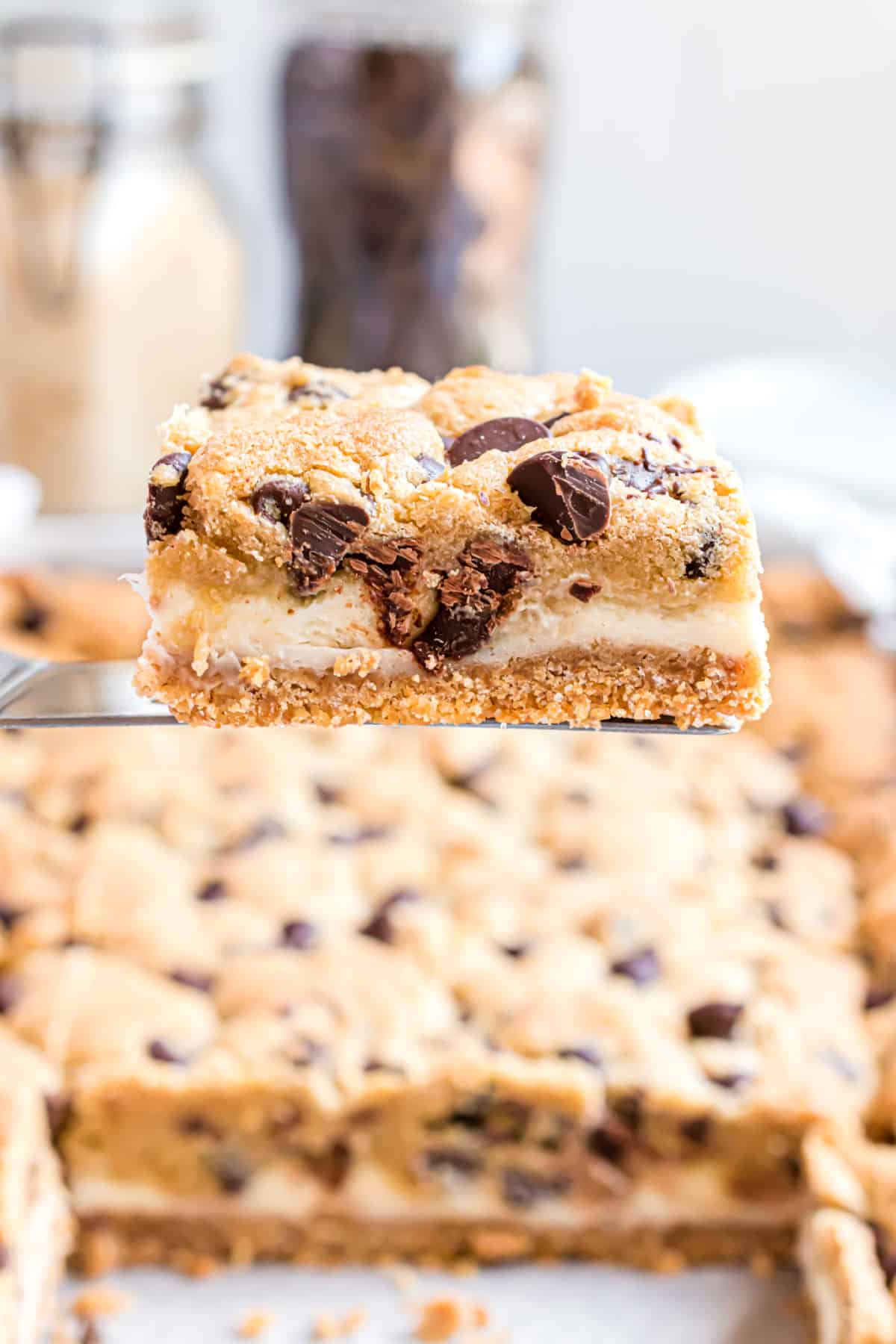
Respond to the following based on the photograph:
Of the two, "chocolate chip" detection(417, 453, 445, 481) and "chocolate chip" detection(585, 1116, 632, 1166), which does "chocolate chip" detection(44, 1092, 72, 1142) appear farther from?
"chocolate chip" detection(417, 453, 445, 481)

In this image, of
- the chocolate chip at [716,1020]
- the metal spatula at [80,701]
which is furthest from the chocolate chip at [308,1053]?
the metal spatula at [80,701]

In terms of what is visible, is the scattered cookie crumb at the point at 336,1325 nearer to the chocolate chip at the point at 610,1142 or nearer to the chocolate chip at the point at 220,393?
the chocolate chip at the point at 610,1142

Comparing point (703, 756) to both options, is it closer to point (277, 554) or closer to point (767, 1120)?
point (767, 1120)

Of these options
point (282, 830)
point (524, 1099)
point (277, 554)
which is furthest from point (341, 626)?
point (282, 830)

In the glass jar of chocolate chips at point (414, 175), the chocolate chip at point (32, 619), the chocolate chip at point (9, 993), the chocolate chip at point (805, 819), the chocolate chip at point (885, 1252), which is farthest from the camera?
the glass jar of chocolate chips at point (414, 175)

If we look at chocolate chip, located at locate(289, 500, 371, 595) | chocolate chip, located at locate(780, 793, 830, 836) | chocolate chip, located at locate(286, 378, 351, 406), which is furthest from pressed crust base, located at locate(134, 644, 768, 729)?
chocolate chip, located at locate(780, 793, 830, 836)

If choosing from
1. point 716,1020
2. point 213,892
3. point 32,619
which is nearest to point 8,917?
point 213,892
